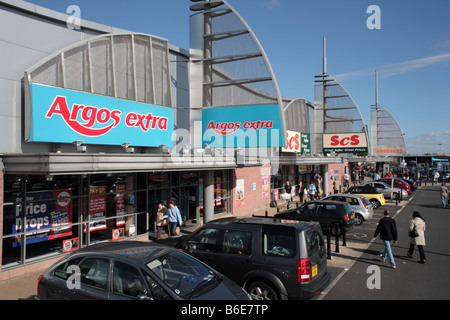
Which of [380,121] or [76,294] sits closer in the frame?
[76,294]

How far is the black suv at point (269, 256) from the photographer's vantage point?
6.24m

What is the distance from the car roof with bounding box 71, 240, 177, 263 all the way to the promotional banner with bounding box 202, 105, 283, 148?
793 cm

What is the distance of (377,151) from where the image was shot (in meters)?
44.0

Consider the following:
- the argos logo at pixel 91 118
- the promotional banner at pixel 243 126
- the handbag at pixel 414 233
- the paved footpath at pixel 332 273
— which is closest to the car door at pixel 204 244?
the paved footpath at pixel 332 273

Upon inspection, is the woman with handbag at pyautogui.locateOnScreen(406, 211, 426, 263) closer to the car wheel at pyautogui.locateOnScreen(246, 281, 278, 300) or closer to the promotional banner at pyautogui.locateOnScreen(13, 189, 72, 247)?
the car wheel at pyautogui.locateOnScreen(246, 281, 278, 300)

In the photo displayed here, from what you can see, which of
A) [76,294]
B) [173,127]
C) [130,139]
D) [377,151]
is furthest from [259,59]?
[377,151]

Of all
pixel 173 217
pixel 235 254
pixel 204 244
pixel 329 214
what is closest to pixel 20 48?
pixel 173 217

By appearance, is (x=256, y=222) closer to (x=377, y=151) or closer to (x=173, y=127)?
(x=173, y=127)

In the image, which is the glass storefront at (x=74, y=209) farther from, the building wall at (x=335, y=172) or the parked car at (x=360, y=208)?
the building wall at (x=335, y=172)

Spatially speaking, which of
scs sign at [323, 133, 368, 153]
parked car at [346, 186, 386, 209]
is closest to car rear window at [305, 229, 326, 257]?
parked car at [346, 186, 386, 209]

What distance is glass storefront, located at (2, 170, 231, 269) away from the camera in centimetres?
873

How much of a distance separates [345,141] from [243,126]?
19866mm

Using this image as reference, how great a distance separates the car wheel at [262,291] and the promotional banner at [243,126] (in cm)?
703

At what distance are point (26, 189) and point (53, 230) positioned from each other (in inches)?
58.5
